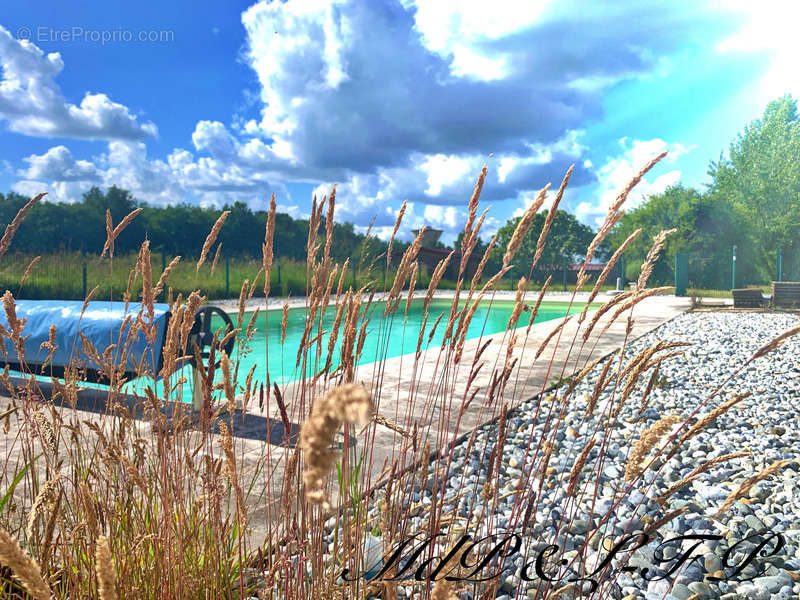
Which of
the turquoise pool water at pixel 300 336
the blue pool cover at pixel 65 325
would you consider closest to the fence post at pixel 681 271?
the turquoise pool water at pixel 300 336

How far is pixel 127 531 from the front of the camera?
1.24m

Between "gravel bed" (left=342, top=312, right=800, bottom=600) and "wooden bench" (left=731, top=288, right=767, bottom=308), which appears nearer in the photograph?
"gravel bed" (left=342, top=312, right=800, bottom=600)

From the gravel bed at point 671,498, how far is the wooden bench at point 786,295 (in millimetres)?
7491

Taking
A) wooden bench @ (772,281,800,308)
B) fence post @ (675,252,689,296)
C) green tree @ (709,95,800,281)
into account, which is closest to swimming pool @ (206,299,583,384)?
fence post @ (675,252,689,296)

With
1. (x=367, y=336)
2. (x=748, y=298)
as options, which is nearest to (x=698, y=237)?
(x=748, y=298)

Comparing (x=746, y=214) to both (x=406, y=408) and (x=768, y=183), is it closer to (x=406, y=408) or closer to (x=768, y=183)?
(x=768, y=183)

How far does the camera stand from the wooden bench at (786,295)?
35.1ft

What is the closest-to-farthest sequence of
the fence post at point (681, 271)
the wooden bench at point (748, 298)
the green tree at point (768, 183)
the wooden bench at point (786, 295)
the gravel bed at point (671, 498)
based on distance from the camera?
the gravel bed at point (671, 498)
the wooden bench at point (786, 295)
the wooden bench at point (748, 298)
the fence post at point (681, 271)
the green tree at point (768, 183)

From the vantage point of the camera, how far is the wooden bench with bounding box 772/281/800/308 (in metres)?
10.7

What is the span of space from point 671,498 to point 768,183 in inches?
964

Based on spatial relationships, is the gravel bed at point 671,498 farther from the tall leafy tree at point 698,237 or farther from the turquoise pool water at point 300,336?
the tall leafy tree at point 698,237

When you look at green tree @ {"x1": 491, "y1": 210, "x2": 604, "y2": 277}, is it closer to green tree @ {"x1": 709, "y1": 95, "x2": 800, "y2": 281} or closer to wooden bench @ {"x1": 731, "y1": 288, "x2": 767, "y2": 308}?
green tree @ {"x1": 709, "y1": 95, "x2": 800, "y2": 281}

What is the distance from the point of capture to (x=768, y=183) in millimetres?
22172

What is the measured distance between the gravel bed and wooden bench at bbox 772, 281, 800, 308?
7.49 m
